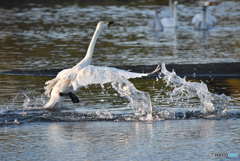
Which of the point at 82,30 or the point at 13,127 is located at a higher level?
the point at 82,30

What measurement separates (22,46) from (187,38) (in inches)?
237

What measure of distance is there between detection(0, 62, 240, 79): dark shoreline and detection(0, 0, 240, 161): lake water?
1.52 ft

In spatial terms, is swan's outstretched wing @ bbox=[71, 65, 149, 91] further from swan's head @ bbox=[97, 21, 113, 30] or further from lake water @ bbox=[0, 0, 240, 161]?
swan's head @ bbox=[97, 21, 113, 30]

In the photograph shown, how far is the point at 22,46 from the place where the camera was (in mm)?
25078

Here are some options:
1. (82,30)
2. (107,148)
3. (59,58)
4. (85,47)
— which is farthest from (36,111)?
(82,30)

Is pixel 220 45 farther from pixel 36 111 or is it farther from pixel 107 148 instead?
pixel 107 148

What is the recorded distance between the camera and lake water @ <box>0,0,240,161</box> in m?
11.0

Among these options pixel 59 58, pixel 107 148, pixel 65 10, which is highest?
pixel 65 10

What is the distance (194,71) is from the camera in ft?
61.5

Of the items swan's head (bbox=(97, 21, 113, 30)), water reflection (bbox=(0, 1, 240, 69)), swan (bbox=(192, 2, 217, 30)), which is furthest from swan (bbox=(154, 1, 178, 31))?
swan's head (bbox=(97, 21, 113, 30))

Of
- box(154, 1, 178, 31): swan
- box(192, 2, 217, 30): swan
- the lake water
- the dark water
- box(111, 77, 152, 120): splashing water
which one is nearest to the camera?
the dark water

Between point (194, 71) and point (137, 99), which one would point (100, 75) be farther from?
point (194, 71)

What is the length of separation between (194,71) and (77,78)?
5.79 m

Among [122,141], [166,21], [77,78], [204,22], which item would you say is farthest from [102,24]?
[166,21]
